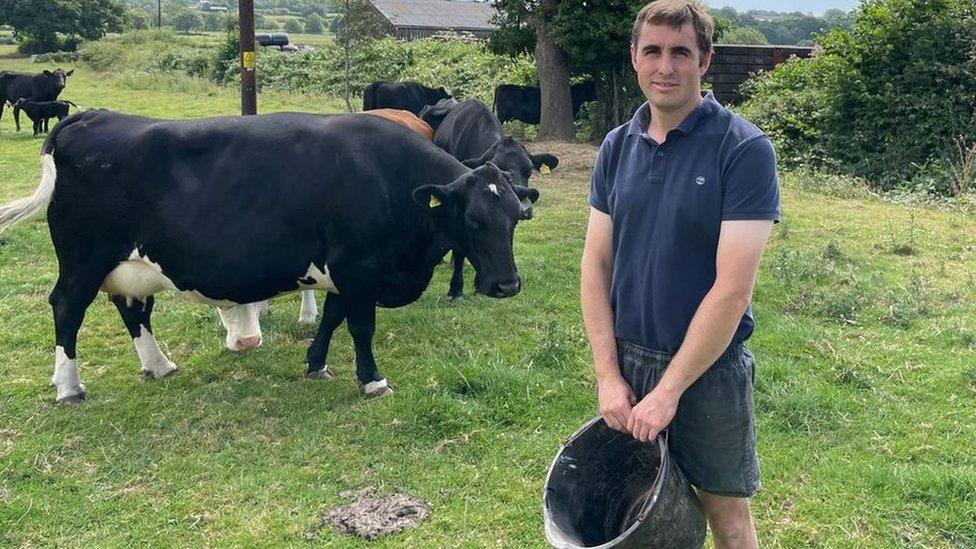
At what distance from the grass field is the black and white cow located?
0.55 meters

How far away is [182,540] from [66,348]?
6.68 ft

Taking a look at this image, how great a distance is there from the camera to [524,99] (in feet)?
59.7

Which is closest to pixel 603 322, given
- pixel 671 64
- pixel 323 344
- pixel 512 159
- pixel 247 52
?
pixel 671 64

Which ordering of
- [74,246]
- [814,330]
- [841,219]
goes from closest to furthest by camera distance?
[74,246], [814,330], [841,219]

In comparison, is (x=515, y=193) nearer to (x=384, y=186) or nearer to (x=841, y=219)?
(x=384, y=186)

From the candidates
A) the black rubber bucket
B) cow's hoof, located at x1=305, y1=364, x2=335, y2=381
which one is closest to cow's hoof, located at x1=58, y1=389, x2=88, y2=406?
cow's hoof, located at x1=305, y1=364, x2=335, y2=381

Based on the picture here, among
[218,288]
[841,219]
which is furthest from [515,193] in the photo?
[841,219]

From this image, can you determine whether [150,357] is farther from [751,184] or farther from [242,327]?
[751,184]

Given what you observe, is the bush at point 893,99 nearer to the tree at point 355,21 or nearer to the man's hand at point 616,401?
the tree at point 355,21

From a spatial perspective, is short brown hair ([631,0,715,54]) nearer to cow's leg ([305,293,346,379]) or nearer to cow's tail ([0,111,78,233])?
cow's leg ([305,293,346,379])

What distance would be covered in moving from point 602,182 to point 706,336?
0.64 meters

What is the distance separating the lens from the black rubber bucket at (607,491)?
247 centimetres

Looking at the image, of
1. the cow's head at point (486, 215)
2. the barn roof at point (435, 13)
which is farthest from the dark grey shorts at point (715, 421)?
the barn roof at point (435, 13)

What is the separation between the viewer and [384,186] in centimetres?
523
